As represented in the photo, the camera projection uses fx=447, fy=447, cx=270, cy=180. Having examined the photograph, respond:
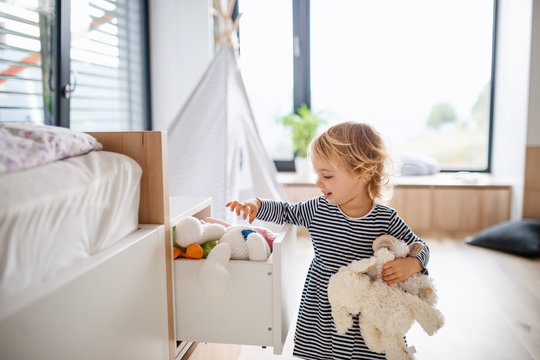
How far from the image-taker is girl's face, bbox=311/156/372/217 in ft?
3.72

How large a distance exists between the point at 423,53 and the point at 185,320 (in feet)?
10.8

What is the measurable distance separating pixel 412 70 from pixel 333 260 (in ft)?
9.90

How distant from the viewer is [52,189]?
0.75m

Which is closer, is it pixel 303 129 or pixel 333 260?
pixel 333 260

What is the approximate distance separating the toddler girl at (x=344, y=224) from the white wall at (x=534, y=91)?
7.65 ft

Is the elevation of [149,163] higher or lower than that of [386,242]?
higher

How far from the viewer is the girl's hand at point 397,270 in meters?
1.08

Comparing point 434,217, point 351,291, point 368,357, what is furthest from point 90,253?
point 434,217

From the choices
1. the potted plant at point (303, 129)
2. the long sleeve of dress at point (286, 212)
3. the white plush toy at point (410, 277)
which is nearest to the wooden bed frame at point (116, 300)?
the long sleeve of dress at point (286, 212)

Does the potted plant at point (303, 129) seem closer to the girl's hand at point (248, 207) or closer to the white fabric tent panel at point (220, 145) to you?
the white fabric tent panel at point (220, 145)

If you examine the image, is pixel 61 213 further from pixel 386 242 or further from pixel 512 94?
pixel 512 94

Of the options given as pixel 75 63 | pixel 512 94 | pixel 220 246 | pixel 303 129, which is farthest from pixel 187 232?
pixel 512 94

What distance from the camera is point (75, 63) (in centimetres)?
252

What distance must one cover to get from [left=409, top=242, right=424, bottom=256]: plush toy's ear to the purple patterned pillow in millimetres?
799
